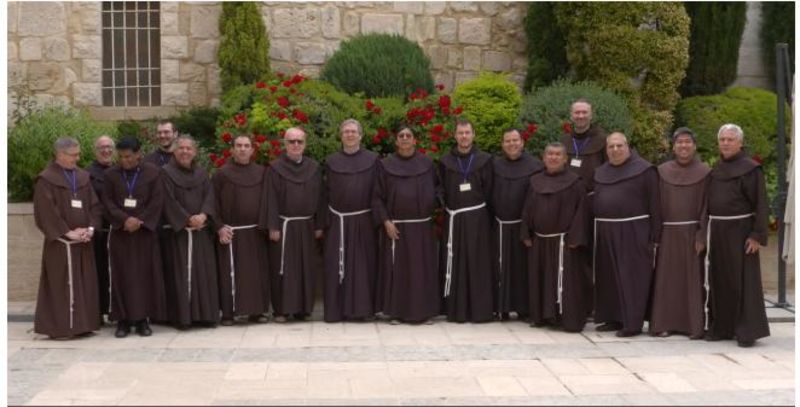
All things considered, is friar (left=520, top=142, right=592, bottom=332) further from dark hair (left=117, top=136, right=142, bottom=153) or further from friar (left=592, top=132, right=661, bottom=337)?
dark hair (left=117, top=136, right=142, bottom=153)

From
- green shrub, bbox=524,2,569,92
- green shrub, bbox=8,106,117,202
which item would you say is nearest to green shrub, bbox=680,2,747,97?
green shrub, bbox=524,2,569,92

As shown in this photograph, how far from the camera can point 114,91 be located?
48.0ft

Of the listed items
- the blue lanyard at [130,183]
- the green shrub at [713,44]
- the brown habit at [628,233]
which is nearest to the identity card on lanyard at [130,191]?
the blue lanyard at [130,183]

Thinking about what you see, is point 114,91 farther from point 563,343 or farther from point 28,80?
point 563,343

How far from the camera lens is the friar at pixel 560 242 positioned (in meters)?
9.71

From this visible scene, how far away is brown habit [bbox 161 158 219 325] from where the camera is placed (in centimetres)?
977

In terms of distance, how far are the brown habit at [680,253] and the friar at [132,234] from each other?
423cm

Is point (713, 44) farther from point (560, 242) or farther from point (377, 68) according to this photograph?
point (560, 242)

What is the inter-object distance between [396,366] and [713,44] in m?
8.63

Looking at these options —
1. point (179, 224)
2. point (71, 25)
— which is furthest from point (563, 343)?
point (71, 25)

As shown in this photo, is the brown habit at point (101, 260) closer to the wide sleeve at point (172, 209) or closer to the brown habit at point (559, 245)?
the wide sleeve at point (172, 209)

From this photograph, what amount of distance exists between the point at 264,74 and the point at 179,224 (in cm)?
473

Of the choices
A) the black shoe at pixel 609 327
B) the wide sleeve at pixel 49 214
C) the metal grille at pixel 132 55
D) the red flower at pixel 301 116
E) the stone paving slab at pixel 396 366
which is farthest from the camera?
the metal grille at pixel 132 55

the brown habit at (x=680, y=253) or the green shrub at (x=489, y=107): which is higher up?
the green shrub at (x=489, y=107)
